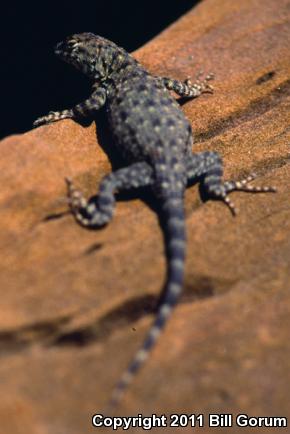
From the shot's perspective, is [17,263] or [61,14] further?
[61,14]

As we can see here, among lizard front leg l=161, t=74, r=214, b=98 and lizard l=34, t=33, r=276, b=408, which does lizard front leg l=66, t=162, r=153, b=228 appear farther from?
lizard front leg l=161, t=74, r=214, b=98

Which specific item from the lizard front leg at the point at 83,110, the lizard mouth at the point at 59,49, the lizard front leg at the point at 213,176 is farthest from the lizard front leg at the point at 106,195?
the lizard mouth at the point at 59,49

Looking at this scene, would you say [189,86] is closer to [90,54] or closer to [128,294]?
[90,54]

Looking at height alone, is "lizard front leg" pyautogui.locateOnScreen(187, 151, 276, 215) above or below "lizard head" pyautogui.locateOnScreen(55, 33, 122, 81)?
below

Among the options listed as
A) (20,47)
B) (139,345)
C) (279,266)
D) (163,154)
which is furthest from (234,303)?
(20,47)

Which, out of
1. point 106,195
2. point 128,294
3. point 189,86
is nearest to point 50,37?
point 189,86

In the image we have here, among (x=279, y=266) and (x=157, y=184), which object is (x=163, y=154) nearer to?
(x=157, y=184)

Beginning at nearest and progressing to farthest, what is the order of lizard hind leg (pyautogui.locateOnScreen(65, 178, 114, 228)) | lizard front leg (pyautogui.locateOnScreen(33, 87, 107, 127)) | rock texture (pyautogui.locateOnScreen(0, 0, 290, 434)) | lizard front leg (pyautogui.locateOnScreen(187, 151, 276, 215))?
rock texture (pyautogui.locateOnScreen(0, 0, 290, 434))
lizard hind leg (pyautogui.locateOnScreen(65, 178, 114, 228))
lizard front leg (pyautogui.locateOnScreen(187, 151, 276, 215))
lizard front leg (pyautogui.locateOnScreen(33, 87, 107, 127))

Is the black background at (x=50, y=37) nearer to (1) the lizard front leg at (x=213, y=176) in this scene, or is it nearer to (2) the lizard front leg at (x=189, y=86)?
(2) the lizard front leg at (x=189, y=86)

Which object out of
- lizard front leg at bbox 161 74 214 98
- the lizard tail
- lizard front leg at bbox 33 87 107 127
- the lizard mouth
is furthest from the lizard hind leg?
the lizard mouth
